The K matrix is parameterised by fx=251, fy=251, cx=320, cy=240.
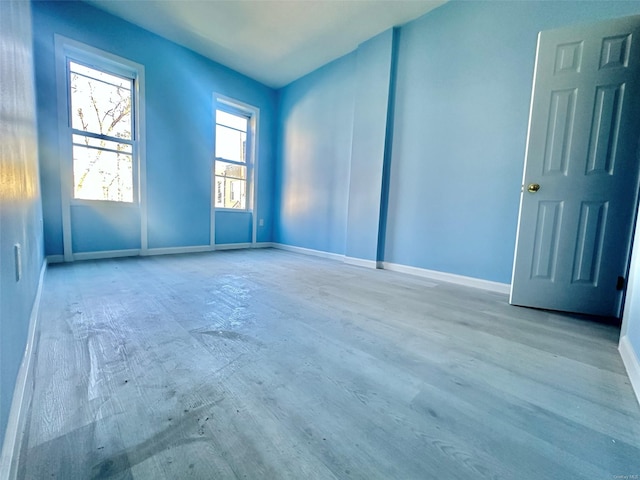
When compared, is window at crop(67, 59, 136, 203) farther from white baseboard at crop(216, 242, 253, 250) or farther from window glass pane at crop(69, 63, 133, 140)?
white baseboard at crop(216, 242, 253, 250)

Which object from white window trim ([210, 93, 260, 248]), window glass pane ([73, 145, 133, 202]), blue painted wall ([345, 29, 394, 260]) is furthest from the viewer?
white window trim ([210, 93, 260, 248])

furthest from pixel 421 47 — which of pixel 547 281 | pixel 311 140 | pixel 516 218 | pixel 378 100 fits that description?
pixel 547 281

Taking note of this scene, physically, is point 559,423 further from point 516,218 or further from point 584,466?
point 516,218

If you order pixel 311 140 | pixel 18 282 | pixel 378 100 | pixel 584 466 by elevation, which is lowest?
pixel 584 466

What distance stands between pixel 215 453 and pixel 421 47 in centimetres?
374

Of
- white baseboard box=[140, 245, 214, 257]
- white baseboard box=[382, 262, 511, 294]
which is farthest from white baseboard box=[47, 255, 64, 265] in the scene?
white baseboard box=[382, 262, 511, 294]

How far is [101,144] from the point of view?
2.98m

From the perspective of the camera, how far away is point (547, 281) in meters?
1.96

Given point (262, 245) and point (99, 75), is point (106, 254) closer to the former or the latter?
point (99, 75)

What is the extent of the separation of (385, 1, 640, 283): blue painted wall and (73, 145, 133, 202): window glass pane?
3.36 meters

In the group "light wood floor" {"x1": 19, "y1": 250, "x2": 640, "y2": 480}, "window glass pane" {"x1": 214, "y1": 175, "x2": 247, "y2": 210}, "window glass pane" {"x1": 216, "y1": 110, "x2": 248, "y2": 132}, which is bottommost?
"light wood floor" {"x1": 19, "y1": 250, "x2": 640, "y2": 480}

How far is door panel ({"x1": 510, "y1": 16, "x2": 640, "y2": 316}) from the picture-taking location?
1749mm

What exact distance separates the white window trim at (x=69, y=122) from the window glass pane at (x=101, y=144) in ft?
0.26

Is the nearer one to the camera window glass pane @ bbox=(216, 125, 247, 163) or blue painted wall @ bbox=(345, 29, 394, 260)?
blue painted wall @ bbox=(345, 29, 394, 260)
